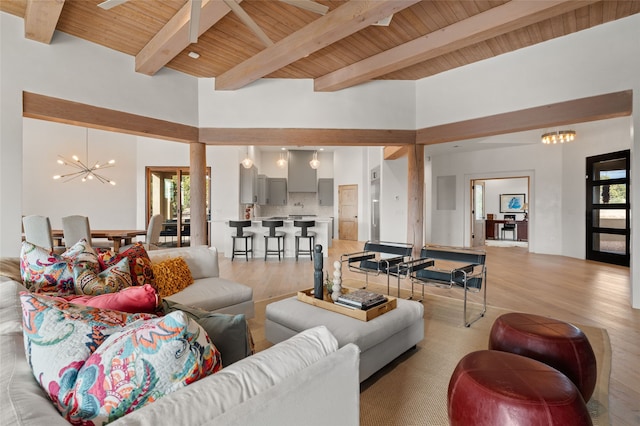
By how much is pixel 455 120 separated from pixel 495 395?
174 inches

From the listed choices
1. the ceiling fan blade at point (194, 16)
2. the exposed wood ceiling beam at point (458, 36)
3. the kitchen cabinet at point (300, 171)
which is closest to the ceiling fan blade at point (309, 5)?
the ceiling fan blade at point (194, 16)

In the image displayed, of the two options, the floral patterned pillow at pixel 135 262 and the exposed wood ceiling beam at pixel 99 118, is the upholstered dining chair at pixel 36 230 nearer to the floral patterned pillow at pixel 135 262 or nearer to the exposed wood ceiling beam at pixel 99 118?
the exposed wood ceiling beam at pixel 99 118

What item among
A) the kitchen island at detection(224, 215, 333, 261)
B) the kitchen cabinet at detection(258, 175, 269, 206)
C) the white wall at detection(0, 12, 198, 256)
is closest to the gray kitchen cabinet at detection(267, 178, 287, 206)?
the kitchen cabinet at detection(258, 175, 269, 206)

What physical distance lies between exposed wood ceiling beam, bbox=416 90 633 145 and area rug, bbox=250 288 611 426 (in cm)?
255

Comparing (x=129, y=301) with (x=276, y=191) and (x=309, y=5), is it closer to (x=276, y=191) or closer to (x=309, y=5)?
(x=309, y=5)

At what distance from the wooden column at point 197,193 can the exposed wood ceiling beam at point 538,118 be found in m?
3.69

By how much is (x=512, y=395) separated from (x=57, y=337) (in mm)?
1666

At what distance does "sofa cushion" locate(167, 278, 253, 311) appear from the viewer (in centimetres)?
254

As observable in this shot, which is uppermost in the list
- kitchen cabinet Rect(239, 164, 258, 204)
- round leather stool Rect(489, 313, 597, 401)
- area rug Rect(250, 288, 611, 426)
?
kitchen cabinet Rect(239, 164, 258, 204)

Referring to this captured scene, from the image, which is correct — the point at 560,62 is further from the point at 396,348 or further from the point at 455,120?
the point at 396,348

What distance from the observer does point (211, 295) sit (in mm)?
2684

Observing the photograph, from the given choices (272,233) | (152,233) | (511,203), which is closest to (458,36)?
(272,233)

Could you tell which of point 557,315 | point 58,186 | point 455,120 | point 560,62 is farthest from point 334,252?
point 58,186

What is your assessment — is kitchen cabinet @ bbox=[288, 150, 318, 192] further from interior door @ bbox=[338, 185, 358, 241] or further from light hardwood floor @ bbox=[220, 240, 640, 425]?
light hardwood floor @ bbox=[220, 240, 640, 425]
